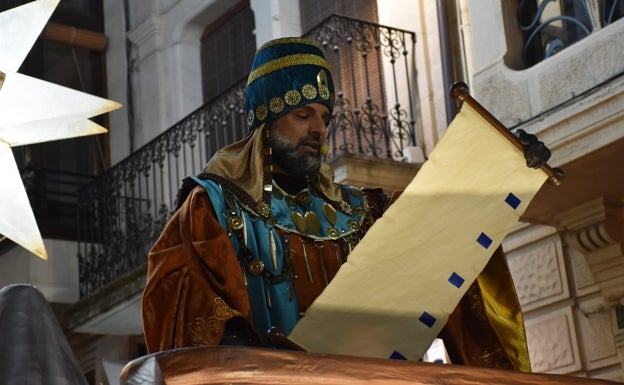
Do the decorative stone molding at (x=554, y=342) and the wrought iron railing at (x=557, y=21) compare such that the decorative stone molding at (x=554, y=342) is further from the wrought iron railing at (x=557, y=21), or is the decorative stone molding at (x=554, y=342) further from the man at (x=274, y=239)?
the man at (x=274, y=239)

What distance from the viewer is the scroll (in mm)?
3906

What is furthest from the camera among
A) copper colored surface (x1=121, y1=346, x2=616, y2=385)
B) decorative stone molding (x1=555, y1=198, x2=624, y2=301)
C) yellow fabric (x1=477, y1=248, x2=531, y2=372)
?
decorative stone molding (x1=555, y1=198, x2=624, y2=301)

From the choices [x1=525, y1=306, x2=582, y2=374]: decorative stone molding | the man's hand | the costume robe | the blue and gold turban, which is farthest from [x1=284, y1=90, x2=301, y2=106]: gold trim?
[x1=525, y1=306, x2=582, y2=374]: decorative stone molding

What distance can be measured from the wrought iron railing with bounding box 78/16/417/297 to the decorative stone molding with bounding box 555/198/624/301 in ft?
6.66

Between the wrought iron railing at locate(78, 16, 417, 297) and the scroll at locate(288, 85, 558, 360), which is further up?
the wrought iron railing at locate(78, 16, 417, 297)

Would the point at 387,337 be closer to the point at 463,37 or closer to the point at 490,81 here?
the point at 490,81

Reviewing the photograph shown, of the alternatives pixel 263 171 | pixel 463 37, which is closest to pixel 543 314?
pixel 463 37

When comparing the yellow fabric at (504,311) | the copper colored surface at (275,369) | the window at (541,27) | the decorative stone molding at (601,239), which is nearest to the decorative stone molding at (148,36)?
the window at (541,27)

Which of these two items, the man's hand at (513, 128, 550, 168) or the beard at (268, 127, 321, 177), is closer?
the man's hand at (513, 128, 550, 168)

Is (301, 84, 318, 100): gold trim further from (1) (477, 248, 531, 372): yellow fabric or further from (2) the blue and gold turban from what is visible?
(1) (477, 248, 531, 372): yellow fabric

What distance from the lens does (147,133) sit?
1442 cm

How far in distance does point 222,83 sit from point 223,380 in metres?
10.7

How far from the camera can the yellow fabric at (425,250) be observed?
3.90m

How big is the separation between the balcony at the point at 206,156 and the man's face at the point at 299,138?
542 cm
